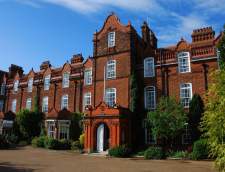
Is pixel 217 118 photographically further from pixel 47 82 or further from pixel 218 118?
pixel 47 82

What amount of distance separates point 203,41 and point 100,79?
13579mm

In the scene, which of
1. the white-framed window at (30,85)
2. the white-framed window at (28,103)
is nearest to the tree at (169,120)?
the white-framed window at (28,103)

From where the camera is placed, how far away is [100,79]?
3578 cm

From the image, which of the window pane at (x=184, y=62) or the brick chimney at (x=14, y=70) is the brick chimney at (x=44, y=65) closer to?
the brick chimney at (x=14, y=70)

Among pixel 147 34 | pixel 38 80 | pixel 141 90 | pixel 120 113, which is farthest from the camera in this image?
pixel 38 80

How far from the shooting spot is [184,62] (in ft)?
105

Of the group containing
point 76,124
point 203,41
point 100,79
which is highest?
point 203,41

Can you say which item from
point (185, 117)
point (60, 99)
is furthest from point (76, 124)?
point (185, 117)

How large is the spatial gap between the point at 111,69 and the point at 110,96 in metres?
3.41

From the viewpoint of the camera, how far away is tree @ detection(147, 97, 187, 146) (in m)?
26.9

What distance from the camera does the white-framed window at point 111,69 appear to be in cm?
3502

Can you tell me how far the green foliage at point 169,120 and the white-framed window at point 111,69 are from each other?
9.13m

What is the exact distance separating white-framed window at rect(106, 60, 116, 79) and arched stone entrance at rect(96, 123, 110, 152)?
6.44 meters

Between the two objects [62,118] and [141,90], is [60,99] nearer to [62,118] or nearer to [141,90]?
[62,118]
